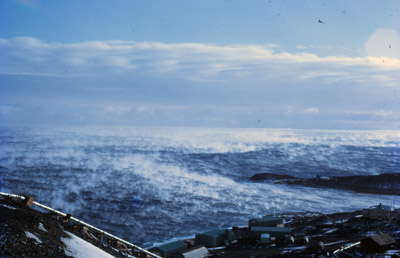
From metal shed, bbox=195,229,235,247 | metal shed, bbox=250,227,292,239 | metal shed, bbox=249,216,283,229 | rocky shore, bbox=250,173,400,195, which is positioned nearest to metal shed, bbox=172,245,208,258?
metal shed, bbox=195,229,235,247

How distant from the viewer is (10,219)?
436 inches

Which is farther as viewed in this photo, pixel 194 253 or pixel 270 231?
pixel 270 231

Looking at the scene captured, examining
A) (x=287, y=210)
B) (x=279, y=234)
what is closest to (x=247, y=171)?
(x=287, y=210)

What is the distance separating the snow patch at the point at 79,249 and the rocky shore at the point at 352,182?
150 ft

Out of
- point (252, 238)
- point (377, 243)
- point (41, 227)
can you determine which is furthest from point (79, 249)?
point (252, 238)

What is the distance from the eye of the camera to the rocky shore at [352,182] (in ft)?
167

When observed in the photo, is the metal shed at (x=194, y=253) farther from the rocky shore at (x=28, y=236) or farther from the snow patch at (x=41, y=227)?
A: the snow patch at (x=41, y=227)

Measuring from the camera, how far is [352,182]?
53781 mm

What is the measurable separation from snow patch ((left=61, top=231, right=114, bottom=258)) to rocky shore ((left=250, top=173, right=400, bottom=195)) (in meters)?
45.8

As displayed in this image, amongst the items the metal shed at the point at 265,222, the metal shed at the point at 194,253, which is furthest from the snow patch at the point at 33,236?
the metal shed at the point at 265,222

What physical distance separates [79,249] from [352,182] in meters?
50.6

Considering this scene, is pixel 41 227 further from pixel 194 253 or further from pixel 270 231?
pixel 270 231

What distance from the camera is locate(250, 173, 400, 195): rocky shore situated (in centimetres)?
5097

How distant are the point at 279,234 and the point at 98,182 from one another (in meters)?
34.2
